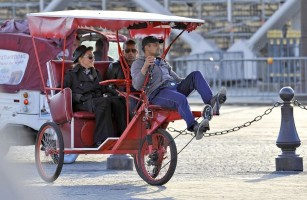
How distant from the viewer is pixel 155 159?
12422 mm

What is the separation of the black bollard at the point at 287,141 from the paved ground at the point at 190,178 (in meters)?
0.16

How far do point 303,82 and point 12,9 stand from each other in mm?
14246

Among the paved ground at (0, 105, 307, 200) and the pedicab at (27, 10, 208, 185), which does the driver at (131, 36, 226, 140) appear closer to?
the pedicab at (27, 10, 208, 185)

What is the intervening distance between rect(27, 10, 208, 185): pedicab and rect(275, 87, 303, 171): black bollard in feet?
4.76

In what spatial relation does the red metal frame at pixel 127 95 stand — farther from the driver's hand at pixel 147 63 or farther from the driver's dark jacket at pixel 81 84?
the driver's dark jacket at pixel 81 84

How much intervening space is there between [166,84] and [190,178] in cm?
119

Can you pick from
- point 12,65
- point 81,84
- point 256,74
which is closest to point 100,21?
point 81,84

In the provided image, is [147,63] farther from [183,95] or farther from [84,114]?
[84,114]

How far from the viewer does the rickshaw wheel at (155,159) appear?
40.5 feet

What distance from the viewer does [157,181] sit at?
40.4 ft

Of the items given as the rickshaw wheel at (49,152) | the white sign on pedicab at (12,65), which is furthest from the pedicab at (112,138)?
→ the white sign on pedicab at (12,65)

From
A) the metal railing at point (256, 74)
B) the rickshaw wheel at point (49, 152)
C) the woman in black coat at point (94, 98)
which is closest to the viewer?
the rickshaw wheel at point (49, 152)

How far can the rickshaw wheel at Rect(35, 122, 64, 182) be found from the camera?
42.0 ft

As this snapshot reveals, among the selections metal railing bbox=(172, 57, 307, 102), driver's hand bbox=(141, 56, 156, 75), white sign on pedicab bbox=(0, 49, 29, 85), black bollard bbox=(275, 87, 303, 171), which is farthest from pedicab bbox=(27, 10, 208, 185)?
metal railing bbox=(172, 57, 307, 102)
